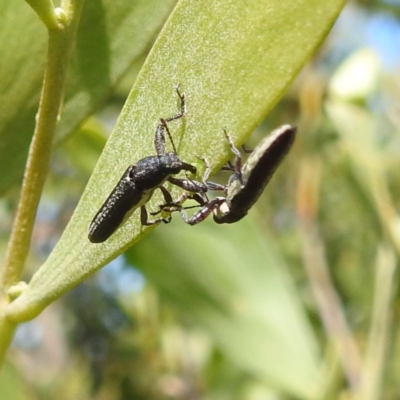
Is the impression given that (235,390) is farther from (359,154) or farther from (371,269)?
(359,154)

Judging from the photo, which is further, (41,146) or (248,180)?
(248,180)

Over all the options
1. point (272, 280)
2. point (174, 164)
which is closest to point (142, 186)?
point (174, 164)

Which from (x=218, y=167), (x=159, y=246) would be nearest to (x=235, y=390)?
(x=159, y=246)

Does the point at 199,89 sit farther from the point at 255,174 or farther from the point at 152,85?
the point at 255,174

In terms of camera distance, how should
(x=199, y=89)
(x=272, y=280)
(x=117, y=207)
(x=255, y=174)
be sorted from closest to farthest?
1. (x=199, y=89)
2. (x=117, y=207)
3. (x=255, y=174)
4. (x=272, y=280)

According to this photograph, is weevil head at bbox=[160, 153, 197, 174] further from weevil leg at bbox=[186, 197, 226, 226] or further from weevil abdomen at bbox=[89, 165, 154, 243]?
weevil leg at bbox=[186, 197, 226, 226]

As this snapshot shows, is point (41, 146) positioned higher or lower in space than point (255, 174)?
higher

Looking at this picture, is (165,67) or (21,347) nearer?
(165,67)
